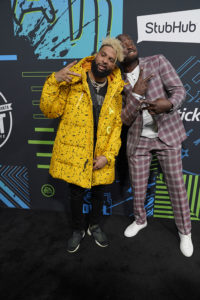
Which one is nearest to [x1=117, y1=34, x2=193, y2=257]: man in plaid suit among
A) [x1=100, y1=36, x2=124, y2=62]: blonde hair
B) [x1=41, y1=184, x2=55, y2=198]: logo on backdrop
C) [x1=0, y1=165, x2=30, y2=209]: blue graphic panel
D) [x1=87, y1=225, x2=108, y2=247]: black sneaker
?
[x1=100, y1=36, x2=124, y2=62]: blonde hair

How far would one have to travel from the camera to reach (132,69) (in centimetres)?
164

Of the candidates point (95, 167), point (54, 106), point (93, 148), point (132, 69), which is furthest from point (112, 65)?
point (95, 167)

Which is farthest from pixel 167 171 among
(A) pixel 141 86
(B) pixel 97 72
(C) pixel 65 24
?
(C) pixel 65 24

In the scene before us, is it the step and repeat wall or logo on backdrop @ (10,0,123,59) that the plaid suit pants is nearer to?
the step and repeat wall

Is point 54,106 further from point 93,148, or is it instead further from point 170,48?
point 170,48

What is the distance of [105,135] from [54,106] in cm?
41

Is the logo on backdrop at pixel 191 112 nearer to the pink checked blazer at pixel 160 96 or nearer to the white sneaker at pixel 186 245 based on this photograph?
the pink checked blazer at pixel 160 96

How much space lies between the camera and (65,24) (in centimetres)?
183

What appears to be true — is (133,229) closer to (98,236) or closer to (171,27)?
(98,236)

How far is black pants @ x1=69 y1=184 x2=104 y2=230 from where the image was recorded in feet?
5.38

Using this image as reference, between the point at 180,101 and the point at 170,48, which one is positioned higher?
the point at 170,48

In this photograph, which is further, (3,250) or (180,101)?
(3,250)

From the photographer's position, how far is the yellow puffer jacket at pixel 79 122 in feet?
4.76

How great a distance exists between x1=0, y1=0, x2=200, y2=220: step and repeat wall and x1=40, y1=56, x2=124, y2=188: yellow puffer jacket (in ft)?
1.62
